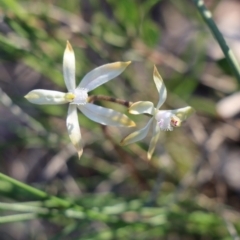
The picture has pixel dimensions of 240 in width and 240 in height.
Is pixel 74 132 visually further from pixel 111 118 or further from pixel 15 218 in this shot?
pixel 15 218

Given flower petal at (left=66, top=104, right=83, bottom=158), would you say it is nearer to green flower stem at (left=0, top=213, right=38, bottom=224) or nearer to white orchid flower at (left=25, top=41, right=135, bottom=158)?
white orchid flower at (left=25, top=41, right=135, bottom=158)

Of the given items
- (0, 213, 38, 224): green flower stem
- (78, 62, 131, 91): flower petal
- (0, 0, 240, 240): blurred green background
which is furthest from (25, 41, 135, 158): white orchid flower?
(0, 0, 240, 240): blurred green background

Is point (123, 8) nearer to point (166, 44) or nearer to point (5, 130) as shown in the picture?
point (166, 44)

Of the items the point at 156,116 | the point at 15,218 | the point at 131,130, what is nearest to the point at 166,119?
the point at 156,116

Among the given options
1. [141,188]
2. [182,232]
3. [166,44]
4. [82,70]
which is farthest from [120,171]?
[166,44]

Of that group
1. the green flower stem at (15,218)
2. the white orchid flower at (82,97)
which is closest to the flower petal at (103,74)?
the white orchid flower at (82,97)

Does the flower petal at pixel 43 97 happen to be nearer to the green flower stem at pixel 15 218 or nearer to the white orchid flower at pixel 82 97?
the white orchid flower at pixel 82 97

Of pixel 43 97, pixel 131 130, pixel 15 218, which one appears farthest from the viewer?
pixel 131 130
